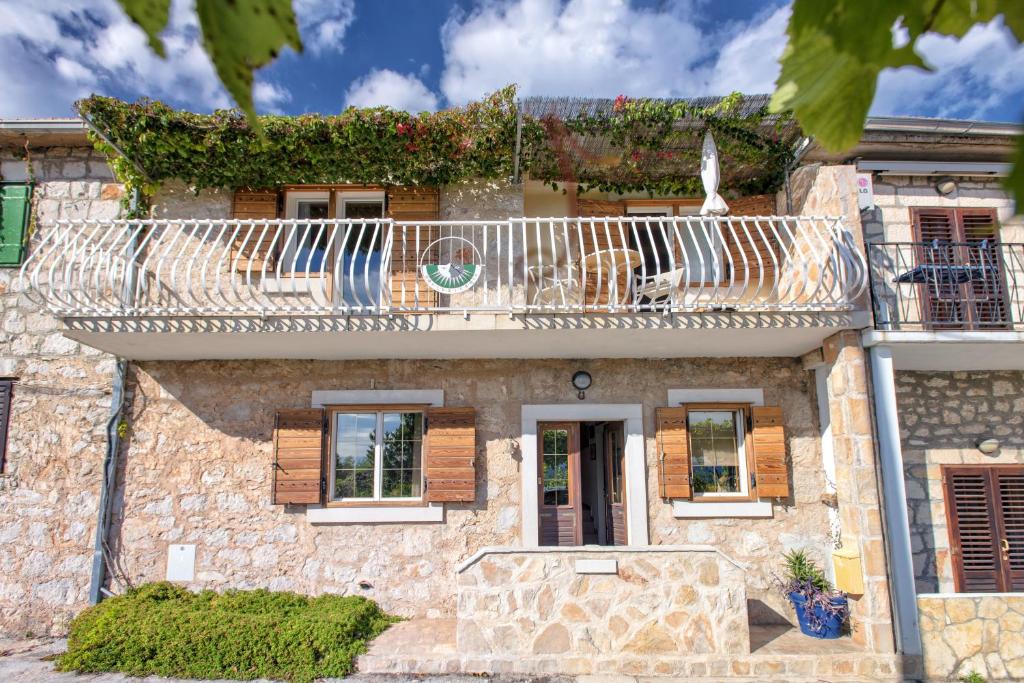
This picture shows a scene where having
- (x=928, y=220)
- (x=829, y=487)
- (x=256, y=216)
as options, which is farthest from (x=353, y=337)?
(x=928, y=220)

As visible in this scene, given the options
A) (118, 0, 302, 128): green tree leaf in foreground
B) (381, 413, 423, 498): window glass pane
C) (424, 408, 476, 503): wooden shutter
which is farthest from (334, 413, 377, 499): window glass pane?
(118, 0, 302, 128): green tree leaf in foreground

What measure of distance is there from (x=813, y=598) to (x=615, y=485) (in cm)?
228

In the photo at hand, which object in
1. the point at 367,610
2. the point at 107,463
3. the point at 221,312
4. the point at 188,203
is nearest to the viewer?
the point at 221,312

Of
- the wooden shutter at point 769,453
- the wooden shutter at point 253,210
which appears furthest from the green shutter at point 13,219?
the wooden shutter at point 769,453

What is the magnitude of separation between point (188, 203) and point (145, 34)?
24.0ft

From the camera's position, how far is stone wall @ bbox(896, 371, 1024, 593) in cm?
642

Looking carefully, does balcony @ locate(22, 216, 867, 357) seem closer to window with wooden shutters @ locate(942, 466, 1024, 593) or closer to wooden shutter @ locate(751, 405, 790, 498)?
wooden shutter @ locate(751, 405, 790, 498)

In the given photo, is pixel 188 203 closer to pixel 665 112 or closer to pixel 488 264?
pixel 488 264

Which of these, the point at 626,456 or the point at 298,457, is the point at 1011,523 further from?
the point at 298,457

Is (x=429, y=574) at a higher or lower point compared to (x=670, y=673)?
higher

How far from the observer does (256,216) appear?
6.90 m

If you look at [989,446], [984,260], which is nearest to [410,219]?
[984,260]

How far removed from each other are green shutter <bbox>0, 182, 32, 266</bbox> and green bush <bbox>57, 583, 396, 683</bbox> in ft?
13.4

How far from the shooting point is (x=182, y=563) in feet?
20.7
